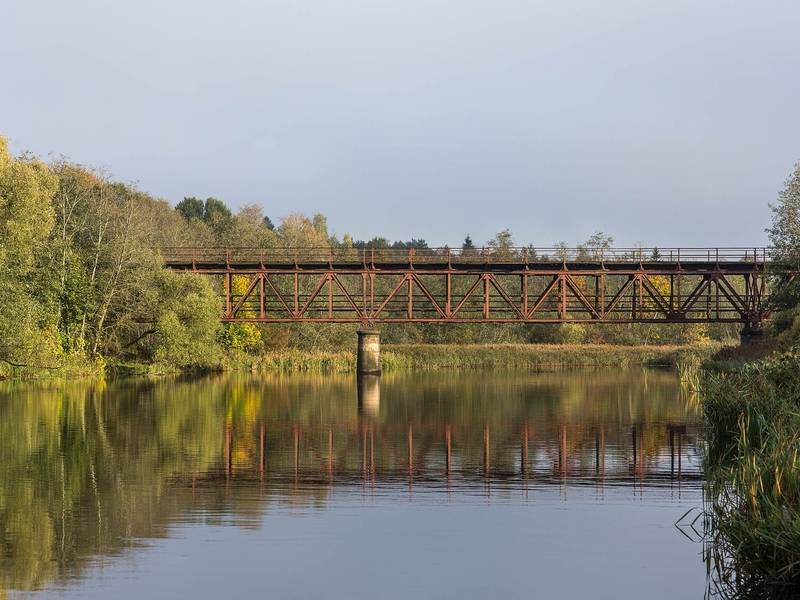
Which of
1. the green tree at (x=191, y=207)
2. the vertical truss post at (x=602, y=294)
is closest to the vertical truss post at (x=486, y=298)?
the vertical truss post at (x=602, y=294)

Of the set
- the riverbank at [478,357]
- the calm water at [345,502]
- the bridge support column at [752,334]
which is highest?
the bridge support column at [752,334]

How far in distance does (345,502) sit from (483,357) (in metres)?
61.1

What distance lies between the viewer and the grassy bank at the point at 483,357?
79125 millimetres

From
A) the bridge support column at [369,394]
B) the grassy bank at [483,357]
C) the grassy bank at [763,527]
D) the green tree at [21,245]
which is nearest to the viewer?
the grassy bank at [763,527]

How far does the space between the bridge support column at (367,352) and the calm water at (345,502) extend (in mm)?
26357

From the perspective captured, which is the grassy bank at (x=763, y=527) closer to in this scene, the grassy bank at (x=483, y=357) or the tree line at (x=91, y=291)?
the tree line at (x=91, y=291)

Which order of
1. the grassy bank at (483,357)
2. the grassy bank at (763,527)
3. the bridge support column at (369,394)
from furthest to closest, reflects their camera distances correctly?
the grassy bank at (483,357) < the bridge support column at (369,394) < the grassy bank at (763,527)

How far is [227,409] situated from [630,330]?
64.2 metres

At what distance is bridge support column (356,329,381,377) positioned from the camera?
234ft

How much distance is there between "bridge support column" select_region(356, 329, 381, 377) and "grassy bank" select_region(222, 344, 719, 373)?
5.97 m

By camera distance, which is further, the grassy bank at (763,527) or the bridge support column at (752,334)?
the bridge support column at (752,334)

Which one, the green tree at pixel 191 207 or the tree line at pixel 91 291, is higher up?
the green tree at pixel 191 207

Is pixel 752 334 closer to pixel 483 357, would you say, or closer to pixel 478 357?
pixel 483 357

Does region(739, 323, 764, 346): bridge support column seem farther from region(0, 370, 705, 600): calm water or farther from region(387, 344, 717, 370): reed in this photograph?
region(0, 370, 705, 600): calm water
